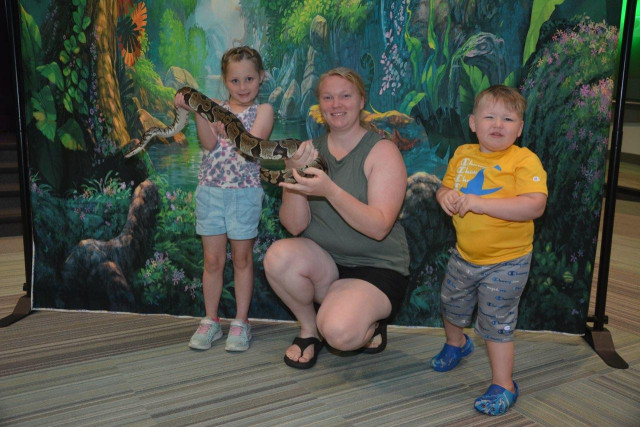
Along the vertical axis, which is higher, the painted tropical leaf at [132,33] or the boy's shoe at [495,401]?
the painted tropical leaf at [132,33]

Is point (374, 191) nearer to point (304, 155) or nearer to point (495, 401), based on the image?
point (304, 155)

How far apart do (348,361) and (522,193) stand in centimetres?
118

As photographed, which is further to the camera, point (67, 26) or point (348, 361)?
point (67, 26)

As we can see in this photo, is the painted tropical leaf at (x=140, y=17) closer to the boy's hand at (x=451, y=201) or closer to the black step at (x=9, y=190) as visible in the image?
the boy's hand at (x=451, y=201)

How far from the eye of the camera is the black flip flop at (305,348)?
277 cm

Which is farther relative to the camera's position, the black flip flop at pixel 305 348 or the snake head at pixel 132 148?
the snake head at pixel 132 148

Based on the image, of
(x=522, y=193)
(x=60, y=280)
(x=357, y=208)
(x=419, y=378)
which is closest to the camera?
(x=522, y=193)

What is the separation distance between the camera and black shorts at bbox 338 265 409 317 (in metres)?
2.66

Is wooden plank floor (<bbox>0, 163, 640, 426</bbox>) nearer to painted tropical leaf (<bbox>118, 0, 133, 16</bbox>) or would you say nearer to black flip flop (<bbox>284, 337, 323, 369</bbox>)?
black flip flop (<bbox>284, 337, 323, 369</bbox>)

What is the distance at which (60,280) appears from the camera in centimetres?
348

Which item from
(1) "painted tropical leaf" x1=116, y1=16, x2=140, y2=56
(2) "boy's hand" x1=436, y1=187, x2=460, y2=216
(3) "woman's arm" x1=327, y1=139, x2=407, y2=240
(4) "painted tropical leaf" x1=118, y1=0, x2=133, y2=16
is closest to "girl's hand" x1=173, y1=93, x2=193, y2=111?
(1) "painted tropical leaf" x1=116, y1=16, x2=140, y2=56

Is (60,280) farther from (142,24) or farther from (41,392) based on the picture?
(142,24)

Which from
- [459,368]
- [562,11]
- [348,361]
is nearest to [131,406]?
[348,361]

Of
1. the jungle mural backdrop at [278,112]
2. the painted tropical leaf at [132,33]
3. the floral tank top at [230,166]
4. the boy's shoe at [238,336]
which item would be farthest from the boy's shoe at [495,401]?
the painted tropical leaf at [132,33]
